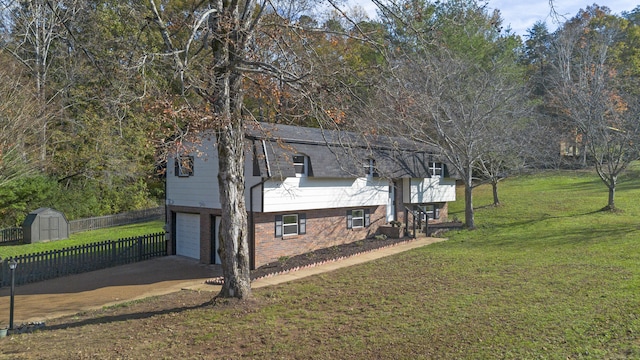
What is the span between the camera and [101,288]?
15.6 m

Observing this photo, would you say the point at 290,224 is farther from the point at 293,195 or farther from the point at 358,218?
the point at 358,218

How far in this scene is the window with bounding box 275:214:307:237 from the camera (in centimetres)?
1881

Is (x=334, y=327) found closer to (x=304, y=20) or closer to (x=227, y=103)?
(x=227, y=103)

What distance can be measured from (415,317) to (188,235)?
1390 cm

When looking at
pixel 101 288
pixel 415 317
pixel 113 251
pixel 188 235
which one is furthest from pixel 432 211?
pixel 101 288

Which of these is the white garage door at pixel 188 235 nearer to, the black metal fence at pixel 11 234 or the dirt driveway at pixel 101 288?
the dirt driveway at pixel 101 288

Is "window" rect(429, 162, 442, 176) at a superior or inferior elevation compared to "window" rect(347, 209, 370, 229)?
superior

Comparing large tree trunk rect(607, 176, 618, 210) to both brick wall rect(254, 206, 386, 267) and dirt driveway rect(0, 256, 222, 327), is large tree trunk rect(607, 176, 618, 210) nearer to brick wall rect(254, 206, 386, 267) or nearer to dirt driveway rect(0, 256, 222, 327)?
brick wall rect(254, 206, 386, 267)

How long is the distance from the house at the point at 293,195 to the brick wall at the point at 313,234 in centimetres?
4

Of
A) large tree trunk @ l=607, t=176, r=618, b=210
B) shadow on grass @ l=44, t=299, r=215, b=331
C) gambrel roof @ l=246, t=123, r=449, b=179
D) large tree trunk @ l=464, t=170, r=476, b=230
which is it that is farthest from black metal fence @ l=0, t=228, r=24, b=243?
large tree trunk @ l=607, t=176, r=618, b=210

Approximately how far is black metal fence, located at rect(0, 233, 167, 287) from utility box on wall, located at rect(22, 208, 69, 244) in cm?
859

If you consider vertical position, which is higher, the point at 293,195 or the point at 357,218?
the point at 293,195

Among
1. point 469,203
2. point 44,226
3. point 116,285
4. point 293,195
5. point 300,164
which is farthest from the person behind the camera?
point 44,226

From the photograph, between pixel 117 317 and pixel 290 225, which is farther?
pixel 290 225
